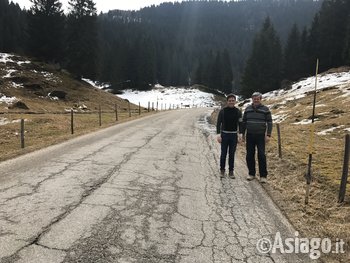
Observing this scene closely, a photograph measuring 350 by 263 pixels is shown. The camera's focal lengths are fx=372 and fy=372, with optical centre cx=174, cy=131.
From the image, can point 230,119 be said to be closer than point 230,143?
Yes

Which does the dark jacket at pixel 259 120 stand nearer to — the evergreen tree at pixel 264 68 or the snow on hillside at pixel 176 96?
the evergreen tree at pixel 264 68

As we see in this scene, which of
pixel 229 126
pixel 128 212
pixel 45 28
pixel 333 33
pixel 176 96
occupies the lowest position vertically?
pixel 128 212

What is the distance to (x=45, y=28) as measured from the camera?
5659 centimetres

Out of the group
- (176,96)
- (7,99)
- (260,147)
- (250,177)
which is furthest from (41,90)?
(176,96)

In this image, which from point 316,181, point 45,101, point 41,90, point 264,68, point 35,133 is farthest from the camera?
point 264,68

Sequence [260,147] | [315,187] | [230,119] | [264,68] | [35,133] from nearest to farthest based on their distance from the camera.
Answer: [315,187]
[260,147]
[230,119]
[35,133]
[264,68]

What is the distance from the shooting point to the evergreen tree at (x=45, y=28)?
2231 inches

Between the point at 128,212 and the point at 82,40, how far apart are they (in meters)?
54.4

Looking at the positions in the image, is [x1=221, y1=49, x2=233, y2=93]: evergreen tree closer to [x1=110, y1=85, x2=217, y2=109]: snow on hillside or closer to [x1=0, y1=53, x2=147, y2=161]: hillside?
[x1=110, y1=85, x2=217, y2=109]: snow on hillside

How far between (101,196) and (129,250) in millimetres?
2570

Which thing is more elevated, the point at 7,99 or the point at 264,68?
the point at 264,68

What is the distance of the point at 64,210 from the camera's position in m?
6.52

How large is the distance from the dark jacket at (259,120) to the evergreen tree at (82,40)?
5095cm

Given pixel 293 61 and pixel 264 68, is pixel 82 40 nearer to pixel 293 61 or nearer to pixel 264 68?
pixel 264 68
